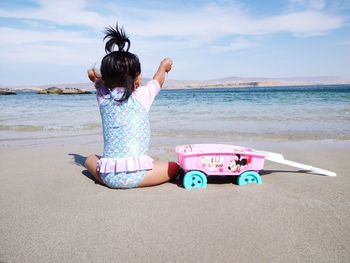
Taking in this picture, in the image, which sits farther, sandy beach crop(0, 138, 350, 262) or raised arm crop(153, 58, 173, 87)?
raised arm crop(153, 58, 173, 87)

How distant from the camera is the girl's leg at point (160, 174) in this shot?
112 inches

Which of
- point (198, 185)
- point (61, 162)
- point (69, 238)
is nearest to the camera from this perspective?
point (69, 238)

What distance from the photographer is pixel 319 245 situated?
71.3 inches

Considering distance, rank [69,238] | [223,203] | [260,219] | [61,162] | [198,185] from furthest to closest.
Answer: [61,162] < [198,185] < [223,203] < [260,219] < [69,238]

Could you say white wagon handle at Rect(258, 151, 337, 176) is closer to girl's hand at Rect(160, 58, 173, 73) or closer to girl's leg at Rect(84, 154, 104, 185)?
girl's hand at Rect(160, 58, 173, 73)

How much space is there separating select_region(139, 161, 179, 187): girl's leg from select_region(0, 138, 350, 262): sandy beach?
7cm

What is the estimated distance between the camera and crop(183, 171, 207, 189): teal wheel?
283 centimetres

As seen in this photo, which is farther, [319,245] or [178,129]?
[178,129]

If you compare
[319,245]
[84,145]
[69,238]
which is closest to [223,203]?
[319,245]

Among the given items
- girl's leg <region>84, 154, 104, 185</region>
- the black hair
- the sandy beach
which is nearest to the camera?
the sandy beach

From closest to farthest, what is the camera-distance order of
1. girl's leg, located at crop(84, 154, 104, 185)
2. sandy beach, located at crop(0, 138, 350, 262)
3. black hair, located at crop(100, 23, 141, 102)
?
sandy beach, located at crop(0, 138, 350, 262), black hair, located at crop(100, 23, 141, 102), girl's leg, located at crop(84, 154, 104, 185)

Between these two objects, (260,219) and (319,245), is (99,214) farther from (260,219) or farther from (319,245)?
(319,245)

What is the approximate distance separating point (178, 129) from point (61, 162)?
3208 mm

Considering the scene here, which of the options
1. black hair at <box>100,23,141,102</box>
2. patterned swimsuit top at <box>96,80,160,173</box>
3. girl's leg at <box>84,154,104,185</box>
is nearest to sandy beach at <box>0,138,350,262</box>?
girl's leg at <box>84,154,104,185</box>
